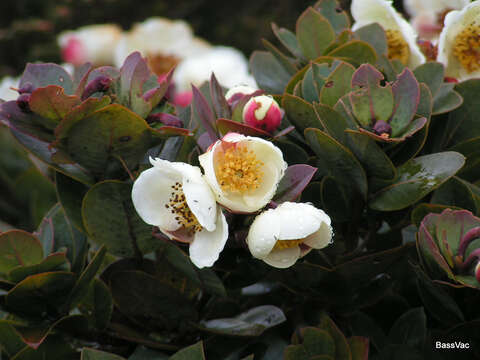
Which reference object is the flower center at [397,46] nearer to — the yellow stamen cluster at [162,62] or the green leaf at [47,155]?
the green leaf at [47,155]

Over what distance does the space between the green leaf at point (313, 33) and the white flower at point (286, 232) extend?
329 millimetres

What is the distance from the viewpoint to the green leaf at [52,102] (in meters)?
0.62

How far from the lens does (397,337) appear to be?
0.74 m

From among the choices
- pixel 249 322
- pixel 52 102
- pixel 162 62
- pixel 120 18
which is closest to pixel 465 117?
pixel 249 322

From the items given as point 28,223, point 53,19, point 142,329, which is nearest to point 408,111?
point 142,329

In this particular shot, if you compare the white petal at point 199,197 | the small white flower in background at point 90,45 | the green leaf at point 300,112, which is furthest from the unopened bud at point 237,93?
the small white flower in background at point 90,45

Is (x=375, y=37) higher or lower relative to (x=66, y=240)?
higher

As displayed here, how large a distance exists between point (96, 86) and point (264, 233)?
257 millimetres

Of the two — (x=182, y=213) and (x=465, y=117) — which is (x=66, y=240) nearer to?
(x=182, y=213)

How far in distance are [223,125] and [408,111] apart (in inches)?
7.8

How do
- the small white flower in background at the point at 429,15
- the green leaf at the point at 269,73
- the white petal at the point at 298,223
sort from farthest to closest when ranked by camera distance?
the small white flower in background at the point at 429,15, the green leaf at the point at 269,73, the white petal at the point at 298,223

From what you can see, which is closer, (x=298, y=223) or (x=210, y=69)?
(x=298, y=223)

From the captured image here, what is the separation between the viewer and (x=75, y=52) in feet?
6.61

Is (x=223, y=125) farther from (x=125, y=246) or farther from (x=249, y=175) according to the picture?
(x=125, y=246)
